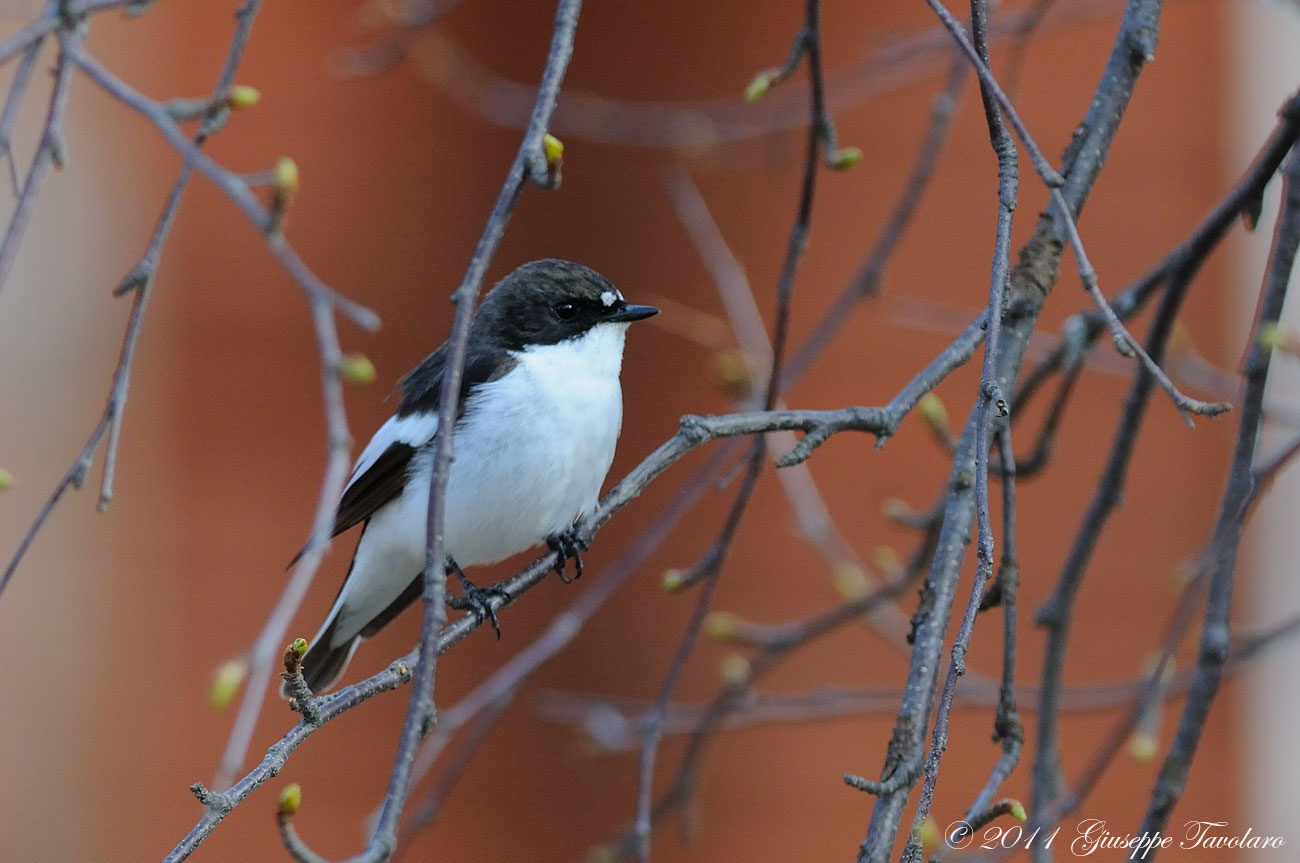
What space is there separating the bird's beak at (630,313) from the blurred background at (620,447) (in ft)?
6.87

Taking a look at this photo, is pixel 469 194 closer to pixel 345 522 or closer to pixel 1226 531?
pixel 345 522

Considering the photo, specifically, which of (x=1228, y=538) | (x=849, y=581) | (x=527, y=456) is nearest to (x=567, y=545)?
(x=527, y=456)

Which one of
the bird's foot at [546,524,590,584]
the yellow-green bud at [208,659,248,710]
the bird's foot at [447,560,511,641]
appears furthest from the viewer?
the bird's foot at [546,524,590,584]

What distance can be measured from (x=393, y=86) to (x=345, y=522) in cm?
405

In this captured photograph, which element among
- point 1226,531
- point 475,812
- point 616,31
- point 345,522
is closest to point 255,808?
point 475,812

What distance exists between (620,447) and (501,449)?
3376mm

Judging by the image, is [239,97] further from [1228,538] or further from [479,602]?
[1228,538]

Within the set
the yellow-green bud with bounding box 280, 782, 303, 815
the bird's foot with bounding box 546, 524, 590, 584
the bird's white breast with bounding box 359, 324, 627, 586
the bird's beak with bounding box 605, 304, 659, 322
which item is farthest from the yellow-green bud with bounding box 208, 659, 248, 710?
the bird's beak with bounding box 605, 304, 659, 322

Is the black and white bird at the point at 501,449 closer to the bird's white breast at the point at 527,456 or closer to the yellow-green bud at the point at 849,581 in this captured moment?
the bird's white breast at the point at 527,456

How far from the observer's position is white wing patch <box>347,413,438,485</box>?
12.1 feet

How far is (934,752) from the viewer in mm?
1528

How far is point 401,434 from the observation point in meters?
3.82

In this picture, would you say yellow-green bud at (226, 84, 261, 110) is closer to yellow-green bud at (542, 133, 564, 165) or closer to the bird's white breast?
yellow-green bud at (542, 133, 564, 165)

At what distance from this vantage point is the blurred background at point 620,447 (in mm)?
6184
